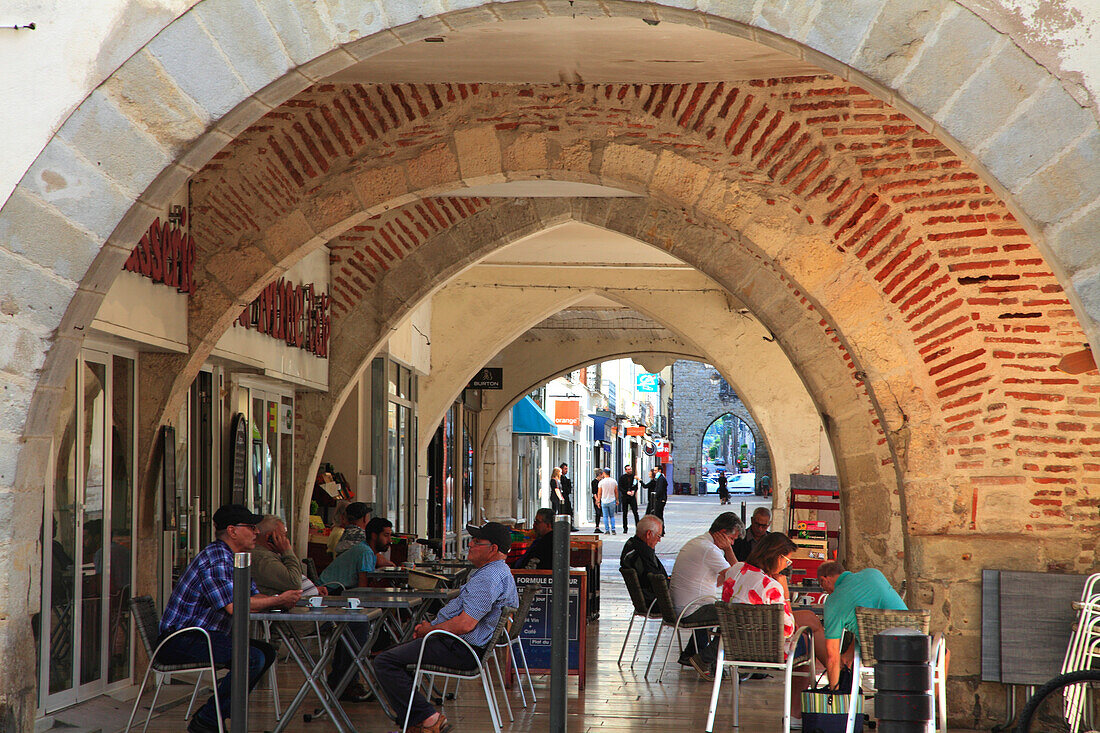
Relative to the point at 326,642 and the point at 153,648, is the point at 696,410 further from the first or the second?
the point at 153,648

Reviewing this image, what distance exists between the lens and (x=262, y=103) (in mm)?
3988

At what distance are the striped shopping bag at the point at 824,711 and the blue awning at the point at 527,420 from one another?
50.9 feet

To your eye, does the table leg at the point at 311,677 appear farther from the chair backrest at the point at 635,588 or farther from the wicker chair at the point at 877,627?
the chair backrest at the point at 635,588

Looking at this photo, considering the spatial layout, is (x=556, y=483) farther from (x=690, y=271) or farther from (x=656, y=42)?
(x=656, y=42)

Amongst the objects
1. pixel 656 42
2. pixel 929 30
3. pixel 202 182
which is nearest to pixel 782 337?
pixel 656 42

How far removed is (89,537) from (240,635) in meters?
2.48

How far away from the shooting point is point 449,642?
18.0 feet

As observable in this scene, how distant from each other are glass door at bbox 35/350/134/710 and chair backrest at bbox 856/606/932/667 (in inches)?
146

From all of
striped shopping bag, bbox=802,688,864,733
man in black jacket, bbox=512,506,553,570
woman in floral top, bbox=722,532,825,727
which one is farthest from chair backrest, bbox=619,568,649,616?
striped shopping bag, bbox=802,688,864,733

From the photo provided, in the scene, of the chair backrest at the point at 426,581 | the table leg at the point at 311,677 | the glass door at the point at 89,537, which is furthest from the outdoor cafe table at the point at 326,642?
the glass door at the point at 89,537

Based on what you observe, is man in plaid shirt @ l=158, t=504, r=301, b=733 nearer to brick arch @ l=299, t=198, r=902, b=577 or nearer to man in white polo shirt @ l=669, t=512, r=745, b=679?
man in white polo shirt @ l=669, t=512, r=745, b=679

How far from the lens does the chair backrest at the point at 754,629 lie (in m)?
5.69

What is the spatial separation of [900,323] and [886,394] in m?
0.44

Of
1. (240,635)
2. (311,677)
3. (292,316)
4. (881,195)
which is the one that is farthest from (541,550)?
(240,635)
